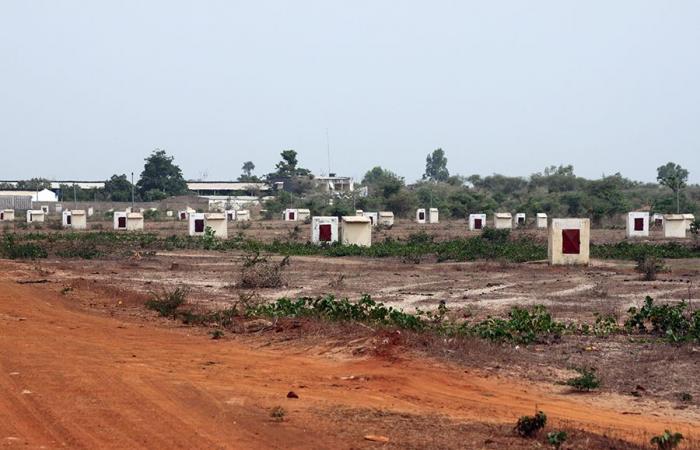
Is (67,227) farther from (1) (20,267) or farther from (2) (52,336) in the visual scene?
(2) (52,336)

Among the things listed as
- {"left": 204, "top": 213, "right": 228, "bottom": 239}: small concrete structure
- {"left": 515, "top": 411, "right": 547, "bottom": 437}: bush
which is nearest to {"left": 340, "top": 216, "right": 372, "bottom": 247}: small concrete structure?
{"left": 204, "top": 213, "right": 228, "bottom": 239}: small concrete structure

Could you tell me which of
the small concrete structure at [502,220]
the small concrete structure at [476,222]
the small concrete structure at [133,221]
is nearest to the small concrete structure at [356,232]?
the small concrete structure at [502,220]

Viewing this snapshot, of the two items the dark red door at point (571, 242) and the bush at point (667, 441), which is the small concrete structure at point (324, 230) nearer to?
the dark red door at point (571, 242)

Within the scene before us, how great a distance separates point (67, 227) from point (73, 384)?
6611 cm

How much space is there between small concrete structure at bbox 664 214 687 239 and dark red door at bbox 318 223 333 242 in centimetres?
1946

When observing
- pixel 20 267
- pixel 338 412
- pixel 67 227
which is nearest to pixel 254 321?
pixel 338 412

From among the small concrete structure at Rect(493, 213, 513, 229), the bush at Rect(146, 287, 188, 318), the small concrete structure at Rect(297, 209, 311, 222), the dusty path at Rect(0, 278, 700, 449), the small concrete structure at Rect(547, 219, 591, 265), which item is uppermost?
the small concrete structure at Rect(297, 209, 311, 222)

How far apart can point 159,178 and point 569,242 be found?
11420cm

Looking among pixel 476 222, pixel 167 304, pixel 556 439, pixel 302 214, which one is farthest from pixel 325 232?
pixel 302 214

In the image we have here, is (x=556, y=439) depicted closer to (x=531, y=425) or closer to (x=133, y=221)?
(x=531, y=425)

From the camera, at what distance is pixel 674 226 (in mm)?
54469

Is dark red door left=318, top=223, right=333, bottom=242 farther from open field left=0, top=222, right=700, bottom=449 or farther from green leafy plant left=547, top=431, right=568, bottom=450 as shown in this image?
green leafy plant left=547, top=431, right=568, bottom=450

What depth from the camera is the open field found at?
8102 mm

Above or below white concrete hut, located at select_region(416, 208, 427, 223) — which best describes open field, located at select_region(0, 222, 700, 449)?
below
